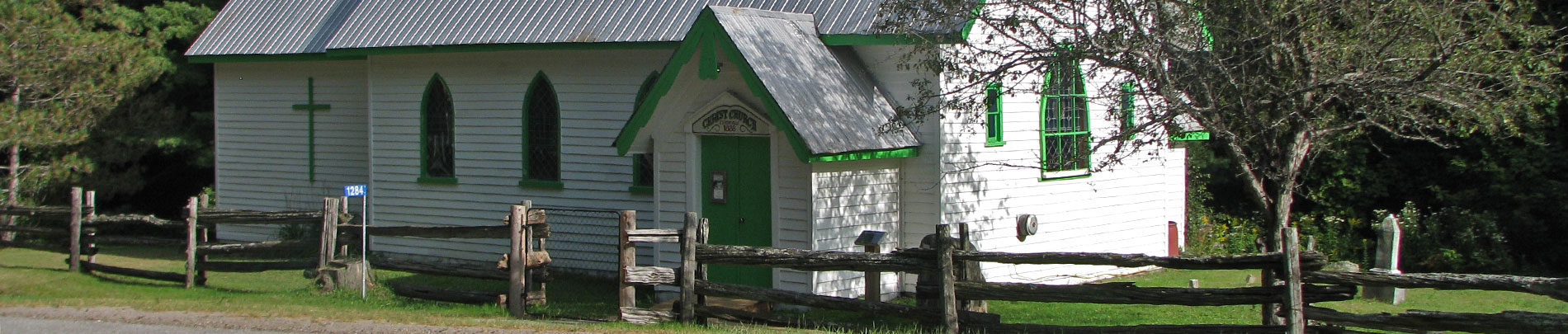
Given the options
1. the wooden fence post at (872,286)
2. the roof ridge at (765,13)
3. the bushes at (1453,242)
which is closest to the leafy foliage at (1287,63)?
the wooden fence post at (872,286)

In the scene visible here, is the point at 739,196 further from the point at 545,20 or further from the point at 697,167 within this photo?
the point at 545,20

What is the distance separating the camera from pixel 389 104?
19.7 m

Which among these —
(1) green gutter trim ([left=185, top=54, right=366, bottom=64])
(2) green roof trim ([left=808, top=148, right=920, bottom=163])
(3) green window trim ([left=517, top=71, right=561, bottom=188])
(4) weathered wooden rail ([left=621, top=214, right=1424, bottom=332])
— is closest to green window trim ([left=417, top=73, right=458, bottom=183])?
(3) green window trim ([left=517, top=71, right=561, bottom=188])

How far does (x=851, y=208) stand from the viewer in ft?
46.7

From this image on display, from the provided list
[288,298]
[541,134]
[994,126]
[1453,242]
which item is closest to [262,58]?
[541,134]

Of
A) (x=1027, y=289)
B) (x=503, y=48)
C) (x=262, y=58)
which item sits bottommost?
(x=1027, y=289)

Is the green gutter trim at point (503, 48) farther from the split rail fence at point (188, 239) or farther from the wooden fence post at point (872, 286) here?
the wooden fence post at point (872, 286)

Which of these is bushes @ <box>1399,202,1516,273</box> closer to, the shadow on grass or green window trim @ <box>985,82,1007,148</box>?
green window trim @ <box>985,82,1007,148</box>

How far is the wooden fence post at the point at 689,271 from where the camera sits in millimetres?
12141

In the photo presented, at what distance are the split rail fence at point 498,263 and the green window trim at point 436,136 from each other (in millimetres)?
3989

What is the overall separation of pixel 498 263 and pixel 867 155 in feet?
12.8

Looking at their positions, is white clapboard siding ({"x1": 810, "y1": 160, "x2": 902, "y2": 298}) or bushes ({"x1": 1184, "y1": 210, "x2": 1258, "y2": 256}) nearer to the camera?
white clapboard siding ({"x1": 810, "y1": 160, "x2": 902, "y2": 298})

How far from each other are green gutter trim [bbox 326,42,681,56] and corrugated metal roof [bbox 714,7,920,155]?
2027 mm

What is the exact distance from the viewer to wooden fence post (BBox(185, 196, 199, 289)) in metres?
16.3
